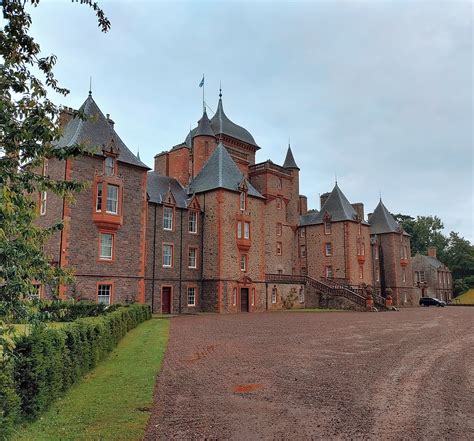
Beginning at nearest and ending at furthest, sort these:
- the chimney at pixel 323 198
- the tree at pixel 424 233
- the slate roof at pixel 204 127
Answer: the slate roof at pixel 204 127 → the chimney at pixel 323 198 → the tree at pixel 424 233

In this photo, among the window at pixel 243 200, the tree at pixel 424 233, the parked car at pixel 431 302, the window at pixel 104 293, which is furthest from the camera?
the tree at pixel 424 233

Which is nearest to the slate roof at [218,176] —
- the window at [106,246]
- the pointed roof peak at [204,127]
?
the pointed roof peak at [204,127]

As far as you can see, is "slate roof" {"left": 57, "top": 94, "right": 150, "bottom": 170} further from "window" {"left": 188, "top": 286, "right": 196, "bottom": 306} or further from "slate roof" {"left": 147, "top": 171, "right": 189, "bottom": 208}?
"window" {"left": 188, "top": 286, "right": 196, "bottom": 306}

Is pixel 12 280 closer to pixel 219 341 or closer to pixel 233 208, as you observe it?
pixel 219 341

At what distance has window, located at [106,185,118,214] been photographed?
28203mm

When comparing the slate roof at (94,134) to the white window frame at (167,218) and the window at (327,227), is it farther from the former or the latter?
the window at (327,227)

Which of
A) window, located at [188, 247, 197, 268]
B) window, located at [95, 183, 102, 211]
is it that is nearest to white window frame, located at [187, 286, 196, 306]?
window, located at [188, 247, 197, 268]

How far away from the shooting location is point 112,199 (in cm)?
2839

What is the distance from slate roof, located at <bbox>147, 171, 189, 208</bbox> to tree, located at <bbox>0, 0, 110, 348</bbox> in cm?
2740

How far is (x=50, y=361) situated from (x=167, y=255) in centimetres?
2600

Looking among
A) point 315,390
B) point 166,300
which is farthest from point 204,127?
point 315,390

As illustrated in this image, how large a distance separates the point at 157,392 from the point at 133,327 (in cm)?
1285

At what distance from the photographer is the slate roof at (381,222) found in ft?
195

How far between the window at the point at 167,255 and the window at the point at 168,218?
4.62 feet
